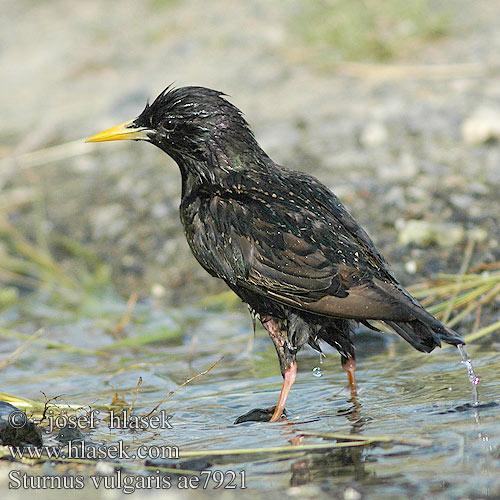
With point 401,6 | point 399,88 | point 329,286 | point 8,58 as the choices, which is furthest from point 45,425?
point 8,58

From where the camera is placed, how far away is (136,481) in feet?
10.4

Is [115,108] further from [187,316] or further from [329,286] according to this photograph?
[329,286]

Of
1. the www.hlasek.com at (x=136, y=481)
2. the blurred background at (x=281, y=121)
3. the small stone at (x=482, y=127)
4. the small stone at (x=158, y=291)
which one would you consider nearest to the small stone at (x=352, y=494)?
the www.hlasek.com at (x=136, y=481)

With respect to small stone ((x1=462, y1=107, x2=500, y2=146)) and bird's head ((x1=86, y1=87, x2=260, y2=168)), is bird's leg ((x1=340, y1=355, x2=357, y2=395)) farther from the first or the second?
small stone ((x1=462, y1=107, x2=500, y2=146))

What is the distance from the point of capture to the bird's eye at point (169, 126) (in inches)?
179

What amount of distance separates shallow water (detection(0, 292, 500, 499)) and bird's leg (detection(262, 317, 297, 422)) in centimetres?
9

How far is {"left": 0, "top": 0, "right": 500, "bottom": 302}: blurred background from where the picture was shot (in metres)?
6.49

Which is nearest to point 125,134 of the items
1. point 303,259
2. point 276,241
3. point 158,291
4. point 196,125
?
point 196,125

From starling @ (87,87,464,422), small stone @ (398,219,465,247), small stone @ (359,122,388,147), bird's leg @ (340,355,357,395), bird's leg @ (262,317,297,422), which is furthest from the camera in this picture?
small stone @ (359,122,388,147)

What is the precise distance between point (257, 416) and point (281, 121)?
445cm

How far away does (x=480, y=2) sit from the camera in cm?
951

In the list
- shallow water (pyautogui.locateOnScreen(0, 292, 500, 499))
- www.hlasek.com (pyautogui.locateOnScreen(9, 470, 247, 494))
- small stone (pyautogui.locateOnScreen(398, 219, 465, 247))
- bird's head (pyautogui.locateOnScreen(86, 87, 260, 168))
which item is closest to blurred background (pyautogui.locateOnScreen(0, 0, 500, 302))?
small stone (pyautogui.locateOnScreen(398, 219, 465, 247))

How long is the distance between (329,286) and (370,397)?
58 cm

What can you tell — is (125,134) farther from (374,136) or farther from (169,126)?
(374,136)
